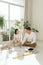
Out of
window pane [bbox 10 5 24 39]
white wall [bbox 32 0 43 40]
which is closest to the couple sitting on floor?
window pane [bbox 10 5 24 39]

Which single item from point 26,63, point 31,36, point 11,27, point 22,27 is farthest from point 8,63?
point 11,27

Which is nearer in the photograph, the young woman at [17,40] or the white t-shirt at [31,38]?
the young woman at [17,40]

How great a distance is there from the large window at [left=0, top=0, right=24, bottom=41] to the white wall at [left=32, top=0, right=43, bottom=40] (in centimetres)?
37

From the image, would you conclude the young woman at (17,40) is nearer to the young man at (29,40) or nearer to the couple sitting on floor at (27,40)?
the couple sitting on floor at (27,40)

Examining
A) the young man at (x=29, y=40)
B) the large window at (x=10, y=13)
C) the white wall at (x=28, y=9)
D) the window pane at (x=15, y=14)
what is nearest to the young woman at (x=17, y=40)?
the young man at (x=29, y=40)

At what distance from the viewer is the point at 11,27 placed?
3.92m

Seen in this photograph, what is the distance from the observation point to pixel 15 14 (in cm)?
409

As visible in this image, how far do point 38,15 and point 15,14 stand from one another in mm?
695

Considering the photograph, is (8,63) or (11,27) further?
(11,27)

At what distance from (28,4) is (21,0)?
9.9 inches

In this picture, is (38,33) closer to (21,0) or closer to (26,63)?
(21,0)

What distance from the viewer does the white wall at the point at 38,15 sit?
13.6ft

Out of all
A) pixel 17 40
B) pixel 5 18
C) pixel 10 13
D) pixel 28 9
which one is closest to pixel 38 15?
pixel 28 9

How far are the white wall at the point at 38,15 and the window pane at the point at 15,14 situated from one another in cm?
37
